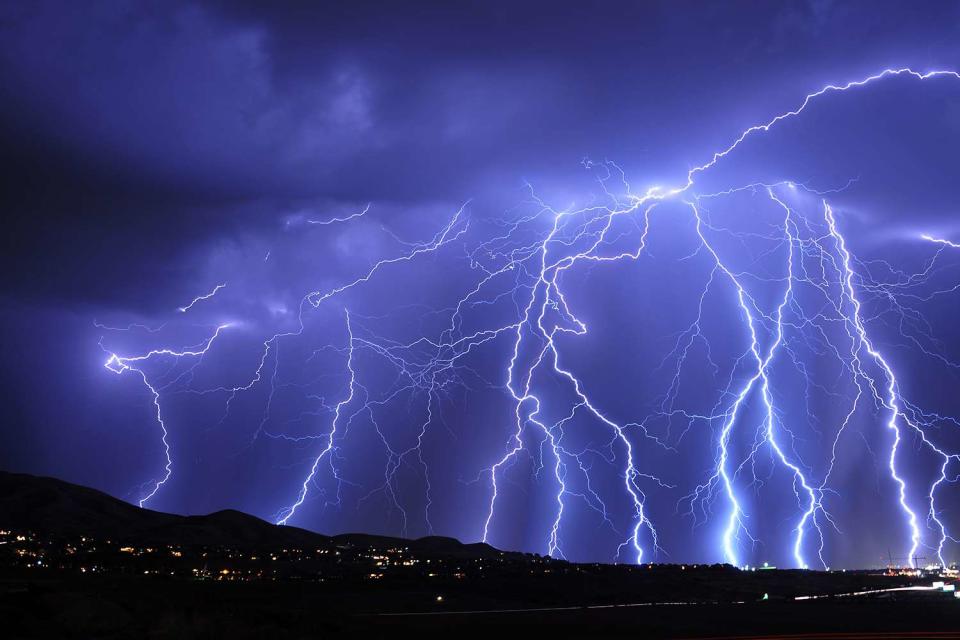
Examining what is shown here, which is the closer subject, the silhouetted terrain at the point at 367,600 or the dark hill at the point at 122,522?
the silhouetted terrain at the point at 367,600

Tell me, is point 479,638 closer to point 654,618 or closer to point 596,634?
point 596,634

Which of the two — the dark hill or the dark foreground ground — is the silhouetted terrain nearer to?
the dark foreground ground

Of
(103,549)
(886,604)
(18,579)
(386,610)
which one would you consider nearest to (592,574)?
(886,604)

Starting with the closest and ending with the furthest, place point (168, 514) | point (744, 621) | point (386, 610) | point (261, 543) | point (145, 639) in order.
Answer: point (145, 639), point (744, 621), point (386, 610), point (261, 543), point (168, 514)

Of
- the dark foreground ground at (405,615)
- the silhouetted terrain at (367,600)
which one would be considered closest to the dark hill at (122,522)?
the silhouetted terrain at (367,600)

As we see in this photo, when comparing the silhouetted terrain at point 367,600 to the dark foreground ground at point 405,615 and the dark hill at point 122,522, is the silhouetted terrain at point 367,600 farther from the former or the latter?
the dark hill at point 122,522

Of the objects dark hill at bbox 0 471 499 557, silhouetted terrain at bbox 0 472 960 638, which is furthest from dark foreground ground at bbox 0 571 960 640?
dark hill at bbox 0 471 499 557
